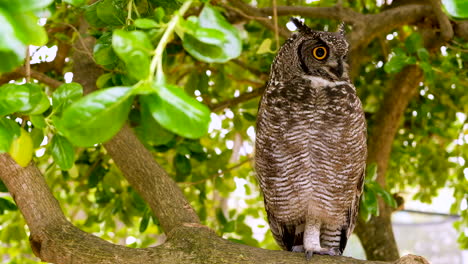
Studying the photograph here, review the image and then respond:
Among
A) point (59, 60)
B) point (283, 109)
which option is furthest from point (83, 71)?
point (283, 109)

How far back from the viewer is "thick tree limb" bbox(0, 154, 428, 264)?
1.24 meters

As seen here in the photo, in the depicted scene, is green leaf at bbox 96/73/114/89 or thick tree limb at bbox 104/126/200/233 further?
thick tree limb at bbox 104/126/200/233

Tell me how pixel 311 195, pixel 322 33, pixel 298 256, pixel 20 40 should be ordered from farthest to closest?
pixel 311 195, pixel 322 33, pixel 298 256, pixel 20 40

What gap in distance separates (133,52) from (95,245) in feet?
2.56

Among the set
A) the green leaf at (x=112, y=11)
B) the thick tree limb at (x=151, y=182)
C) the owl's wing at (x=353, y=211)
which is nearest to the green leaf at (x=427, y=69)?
the owl's wing at (x=353, y=211)

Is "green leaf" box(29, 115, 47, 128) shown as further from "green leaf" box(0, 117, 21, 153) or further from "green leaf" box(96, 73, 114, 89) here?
"green leaf" box(96, 73, 114, 89)

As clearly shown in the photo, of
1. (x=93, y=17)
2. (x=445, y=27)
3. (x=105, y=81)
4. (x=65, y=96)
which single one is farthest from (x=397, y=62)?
(x=65, y=96)

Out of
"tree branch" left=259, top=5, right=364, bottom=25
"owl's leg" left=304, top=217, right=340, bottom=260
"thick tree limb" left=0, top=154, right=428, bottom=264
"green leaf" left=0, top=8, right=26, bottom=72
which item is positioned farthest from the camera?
"tree branch" left=259, top=5, right=364, bottom=25

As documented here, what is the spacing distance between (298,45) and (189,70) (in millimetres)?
627

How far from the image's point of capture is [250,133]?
2361 millimetres

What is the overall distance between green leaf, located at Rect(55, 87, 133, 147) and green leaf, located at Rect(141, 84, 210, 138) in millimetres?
26

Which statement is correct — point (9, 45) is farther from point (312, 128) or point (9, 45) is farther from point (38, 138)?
point (312, 128)

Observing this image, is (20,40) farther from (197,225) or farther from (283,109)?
(283,109)

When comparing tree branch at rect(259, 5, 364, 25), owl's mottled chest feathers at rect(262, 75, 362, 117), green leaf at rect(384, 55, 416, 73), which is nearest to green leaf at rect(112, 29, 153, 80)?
owl's mottled chest feathers at rect(262, 75, 362, 117)
